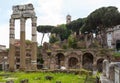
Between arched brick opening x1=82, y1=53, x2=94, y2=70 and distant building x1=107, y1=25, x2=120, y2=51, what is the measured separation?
29.6ft

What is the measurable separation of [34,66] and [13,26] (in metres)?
5.15

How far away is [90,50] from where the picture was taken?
157 feet

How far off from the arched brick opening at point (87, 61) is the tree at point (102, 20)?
693 centimetres

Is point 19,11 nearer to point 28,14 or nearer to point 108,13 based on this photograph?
point 28,14

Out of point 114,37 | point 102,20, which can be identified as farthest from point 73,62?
point 114,37

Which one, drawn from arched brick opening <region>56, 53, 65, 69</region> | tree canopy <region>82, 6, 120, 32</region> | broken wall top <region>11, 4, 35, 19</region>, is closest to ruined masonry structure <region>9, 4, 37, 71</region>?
broken wall top <region>11, 4, 35, 19</region>

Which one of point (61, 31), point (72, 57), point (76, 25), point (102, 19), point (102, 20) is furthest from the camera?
point (61, 31)

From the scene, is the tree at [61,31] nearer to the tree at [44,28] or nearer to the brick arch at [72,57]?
the tree at [44,28]

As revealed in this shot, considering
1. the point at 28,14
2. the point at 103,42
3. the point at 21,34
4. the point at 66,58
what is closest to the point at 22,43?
the point at 21,34

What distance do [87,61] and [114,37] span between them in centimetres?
1050

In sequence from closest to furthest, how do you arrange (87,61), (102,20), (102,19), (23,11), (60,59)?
(23,11) → (87,61) → (60,59) → (102,20) → (102,19)

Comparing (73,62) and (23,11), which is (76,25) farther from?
(23,11)

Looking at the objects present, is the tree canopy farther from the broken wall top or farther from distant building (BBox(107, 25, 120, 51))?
the broken wall top

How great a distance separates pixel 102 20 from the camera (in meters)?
52.4
